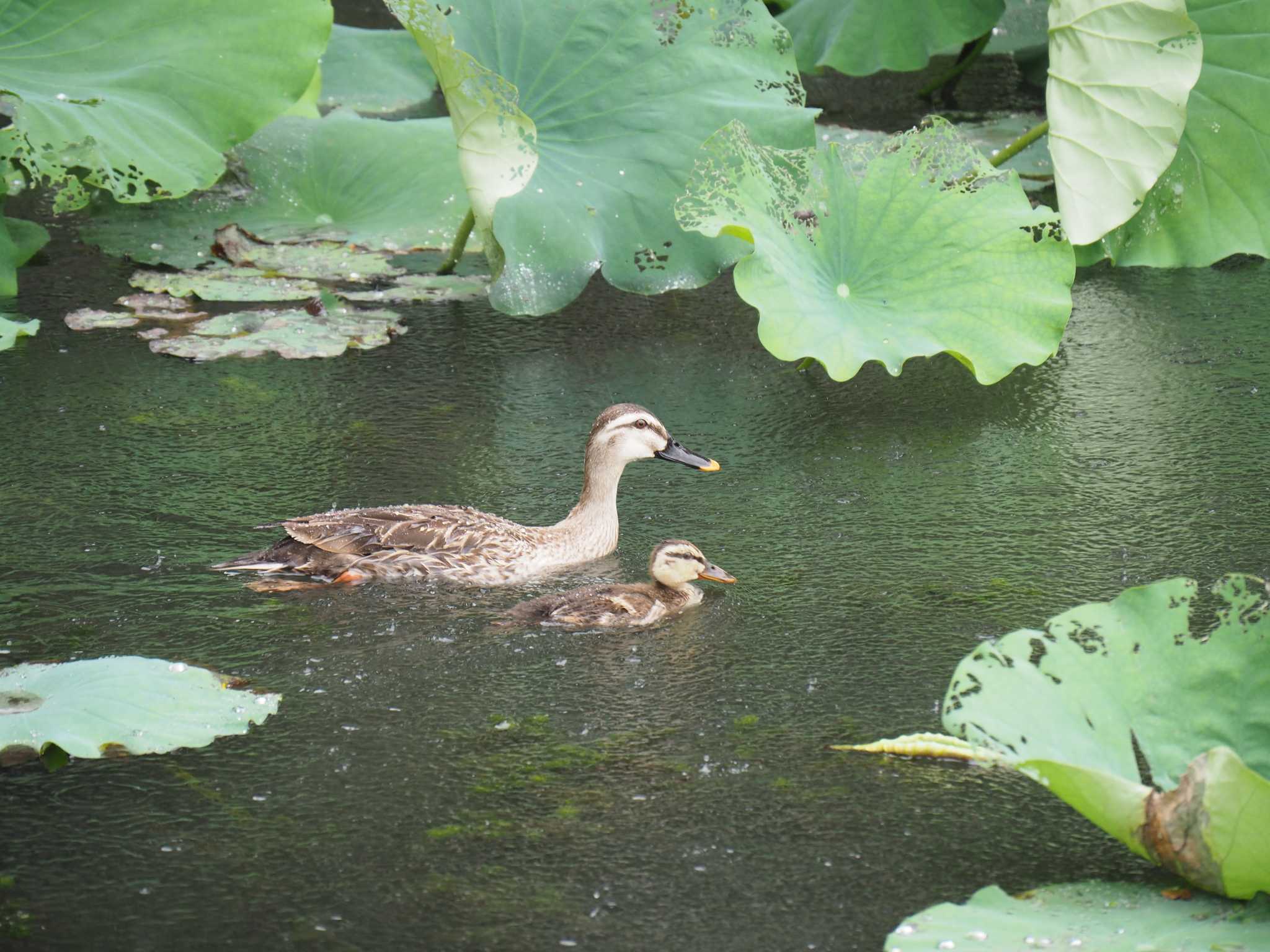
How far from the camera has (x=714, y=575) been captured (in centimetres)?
382

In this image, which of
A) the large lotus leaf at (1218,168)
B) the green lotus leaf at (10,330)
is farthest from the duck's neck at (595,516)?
the large lotus leaf at (1218,168)

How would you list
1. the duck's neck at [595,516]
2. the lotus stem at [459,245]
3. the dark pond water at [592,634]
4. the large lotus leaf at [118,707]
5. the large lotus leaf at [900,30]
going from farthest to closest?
the large lotus leaf at [900,30], the lotus stem at [459,245], the duck's neck at [595,516], the large lotus leaf at [118,707], the dark pond water at [592,634]

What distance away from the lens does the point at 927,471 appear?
15.0 ft

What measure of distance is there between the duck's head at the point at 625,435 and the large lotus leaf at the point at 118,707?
1.36 m

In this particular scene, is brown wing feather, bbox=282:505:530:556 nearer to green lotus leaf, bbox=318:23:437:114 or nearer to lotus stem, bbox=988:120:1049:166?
lotus stem, bbox=988:120:1049:166

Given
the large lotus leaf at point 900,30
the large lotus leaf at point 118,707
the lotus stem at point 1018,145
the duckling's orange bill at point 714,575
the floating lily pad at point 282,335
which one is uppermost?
the large lotus leaf at point 900,30

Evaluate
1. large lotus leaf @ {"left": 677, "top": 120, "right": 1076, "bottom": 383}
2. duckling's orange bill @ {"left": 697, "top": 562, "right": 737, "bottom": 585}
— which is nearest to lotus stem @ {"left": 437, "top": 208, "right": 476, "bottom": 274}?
large lotus leaf @ {"left": 677, "top": 120, "right": 1076, "bottom": 383}

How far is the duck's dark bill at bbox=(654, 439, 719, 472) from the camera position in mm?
4371

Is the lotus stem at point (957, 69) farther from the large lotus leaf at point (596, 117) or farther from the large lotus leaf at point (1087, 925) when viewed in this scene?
the large lotus leaf at point (1087, 925)

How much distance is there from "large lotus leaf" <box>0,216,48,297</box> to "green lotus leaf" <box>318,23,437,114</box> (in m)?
2.34

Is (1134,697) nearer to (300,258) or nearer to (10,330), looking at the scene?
(10,330)

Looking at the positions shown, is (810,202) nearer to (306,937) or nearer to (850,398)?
(850,398)

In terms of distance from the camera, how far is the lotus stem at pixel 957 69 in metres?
8.36

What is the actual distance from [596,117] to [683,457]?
67.1 inches
